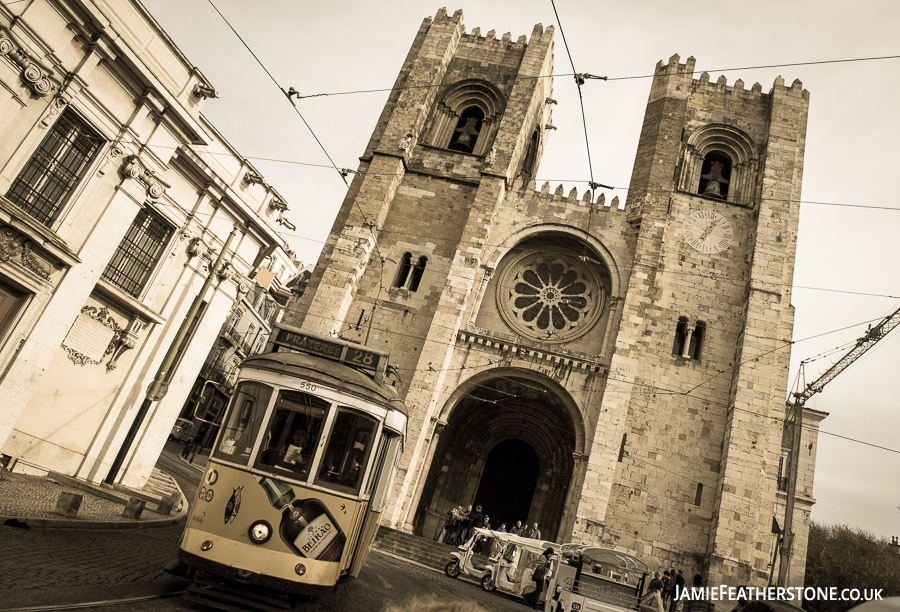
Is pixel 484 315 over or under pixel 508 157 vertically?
under

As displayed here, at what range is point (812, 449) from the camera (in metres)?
28.3

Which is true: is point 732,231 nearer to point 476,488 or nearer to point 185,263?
point 476,488

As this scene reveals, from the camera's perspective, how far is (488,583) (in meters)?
12.1

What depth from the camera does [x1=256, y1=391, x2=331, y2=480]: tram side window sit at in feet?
17.0

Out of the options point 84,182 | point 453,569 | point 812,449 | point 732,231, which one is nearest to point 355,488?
point 84,182

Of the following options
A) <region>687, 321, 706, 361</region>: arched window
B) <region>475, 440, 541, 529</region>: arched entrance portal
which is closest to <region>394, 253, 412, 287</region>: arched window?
<region>475, 440, 541, 529</region>: arched entrance portal

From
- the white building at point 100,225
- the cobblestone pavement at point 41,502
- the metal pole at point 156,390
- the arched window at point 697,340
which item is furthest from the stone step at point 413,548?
the arched window at point 697,340

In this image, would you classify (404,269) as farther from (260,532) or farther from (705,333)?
(260,532)

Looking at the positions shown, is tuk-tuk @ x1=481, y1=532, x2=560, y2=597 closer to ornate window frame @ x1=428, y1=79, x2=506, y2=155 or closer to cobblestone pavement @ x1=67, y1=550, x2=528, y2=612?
cobblestone pavement @ x1=67, y1=550, x2=528, y2=612

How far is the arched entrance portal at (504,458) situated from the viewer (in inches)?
711

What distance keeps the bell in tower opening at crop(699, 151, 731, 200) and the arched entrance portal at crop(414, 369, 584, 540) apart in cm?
893

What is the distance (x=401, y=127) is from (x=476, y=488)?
42.4ft

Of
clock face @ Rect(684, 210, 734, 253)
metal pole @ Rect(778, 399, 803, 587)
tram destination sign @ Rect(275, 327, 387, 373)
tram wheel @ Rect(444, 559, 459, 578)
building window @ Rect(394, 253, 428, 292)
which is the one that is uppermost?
clock face @ Rect(684, 210, 734, 253)

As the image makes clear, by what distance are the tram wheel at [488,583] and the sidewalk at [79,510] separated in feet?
20.6
